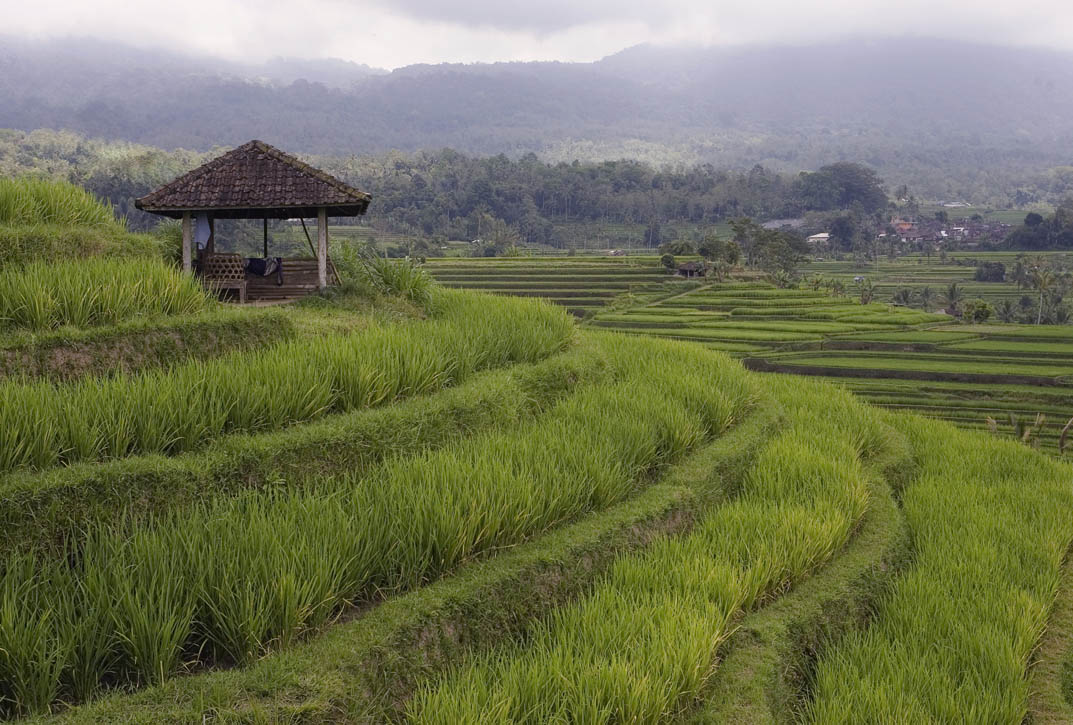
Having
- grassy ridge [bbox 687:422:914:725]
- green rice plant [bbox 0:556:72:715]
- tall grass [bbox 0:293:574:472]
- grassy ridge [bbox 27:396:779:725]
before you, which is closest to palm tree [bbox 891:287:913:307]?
grassy ridge [bbox 687:422:914:725]

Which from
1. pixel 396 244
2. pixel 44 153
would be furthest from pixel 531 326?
pixel 44 153

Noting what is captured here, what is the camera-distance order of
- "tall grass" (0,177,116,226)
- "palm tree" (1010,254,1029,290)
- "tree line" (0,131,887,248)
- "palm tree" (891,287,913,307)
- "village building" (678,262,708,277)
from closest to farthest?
"tall grass" (0,177,116,226)
"village building" (678,262,708,277)
"palm tree" (891,287,913,307)
"palm tree" (1010,254,1029,290)
"tree line" (0,131,887,248)

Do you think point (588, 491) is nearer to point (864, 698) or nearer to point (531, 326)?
point (864, 698)

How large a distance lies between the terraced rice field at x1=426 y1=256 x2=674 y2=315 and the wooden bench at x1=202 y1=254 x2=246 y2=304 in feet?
78.9

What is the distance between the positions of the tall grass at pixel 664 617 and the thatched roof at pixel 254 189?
535cm

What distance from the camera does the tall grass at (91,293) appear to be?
492 cm

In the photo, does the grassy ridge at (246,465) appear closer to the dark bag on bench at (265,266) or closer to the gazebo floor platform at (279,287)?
the gazebo floor platform at (279,287)

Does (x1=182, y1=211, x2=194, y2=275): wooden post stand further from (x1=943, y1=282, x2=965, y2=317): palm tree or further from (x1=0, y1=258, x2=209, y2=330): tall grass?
(x1=943, y1=282, x2=965, y2=317): palm tree

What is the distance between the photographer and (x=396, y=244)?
54.3 meters

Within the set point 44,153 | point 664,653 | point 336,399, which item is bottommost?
point 664,653

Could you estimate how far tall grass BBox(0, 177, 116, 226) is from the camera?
6449mm

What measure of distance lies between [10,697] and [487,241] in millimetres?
62390

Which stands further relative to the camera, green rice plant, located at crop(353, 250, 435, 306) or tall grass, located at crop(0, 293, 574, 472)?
green rice plant, located at crop(353, 250, 435, 306)

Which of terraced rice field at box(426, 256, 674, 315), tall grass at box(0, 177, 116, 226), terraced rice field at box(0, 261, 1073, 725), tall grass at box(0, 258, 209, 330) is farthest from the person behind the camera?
terraced rice field at box(426, 256, 674, 315)
